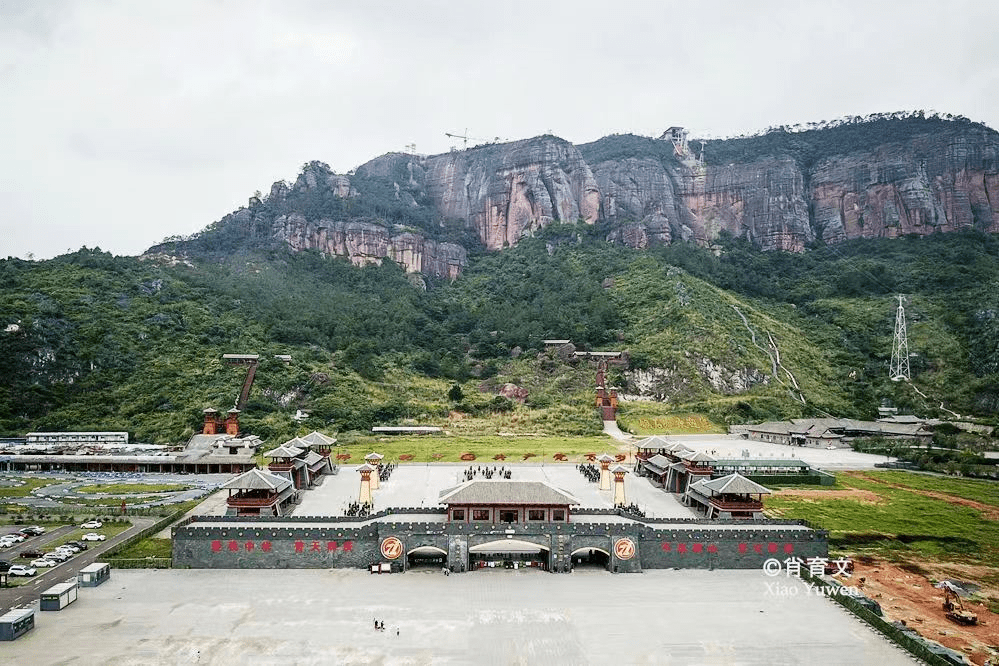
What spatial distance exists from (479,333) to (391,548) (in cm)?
7800

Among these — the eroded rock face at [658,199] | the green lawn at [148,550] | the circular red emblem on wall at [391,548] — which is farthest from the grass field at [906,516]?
the eroded rock face at [658,199]

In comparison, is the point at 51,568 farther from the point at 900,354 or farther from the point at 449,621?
the point at 900,354

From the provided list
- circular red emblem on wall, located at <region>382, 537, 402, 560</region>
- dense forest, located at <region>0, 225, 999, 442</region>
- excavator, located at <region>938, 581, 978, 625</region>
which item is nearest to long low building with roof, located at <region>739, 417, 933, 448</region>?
dense forest, located at <region>0, 225, 999, 442</region>

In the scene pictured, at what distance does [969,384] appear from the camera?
282 ft

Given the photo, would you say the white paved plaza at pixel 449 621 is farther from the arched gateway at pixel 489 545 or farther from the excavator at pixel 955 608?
the excavator at pixel 955 608

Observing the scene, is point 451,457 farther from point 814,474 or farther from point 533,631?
point 533,631

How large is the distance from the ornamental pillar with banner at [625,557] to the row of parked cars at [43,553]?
28.5 meters

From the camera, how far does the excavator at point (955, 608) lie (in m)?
27.9

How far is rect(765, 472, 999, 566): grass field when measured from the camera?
38156mm

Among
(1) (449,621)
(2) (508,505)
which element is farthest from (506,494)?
(1) (449,621)

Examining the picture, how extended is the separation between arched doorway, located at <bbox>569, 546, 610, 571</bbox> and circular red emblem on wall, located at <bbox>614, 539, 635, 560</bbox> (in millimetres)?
567

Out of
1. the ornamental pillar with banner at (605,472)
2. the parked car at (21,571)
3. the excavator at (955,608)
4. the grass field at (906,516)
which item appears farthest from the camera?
the ornamental pillar with banner at (605,472)

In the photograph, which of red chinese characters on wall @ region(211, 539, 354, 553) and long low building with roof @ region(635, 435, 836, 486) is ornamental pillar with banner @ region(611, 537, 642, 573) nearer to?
red chinese characters on wall @ region(211, 539, 354, 553)

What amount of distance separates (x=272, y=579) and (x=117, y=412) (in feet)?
170
